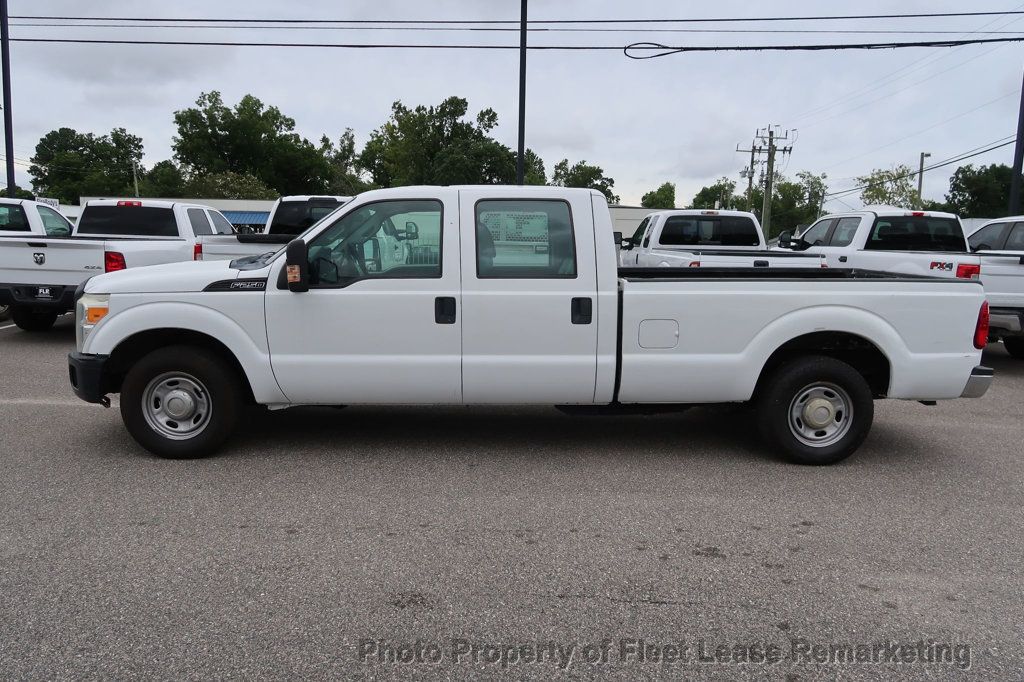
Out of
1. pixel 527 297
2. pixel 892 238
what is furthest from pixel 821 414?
pixel 892 238

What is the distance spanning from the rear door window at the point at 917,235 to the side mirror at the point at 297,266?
8.53 m

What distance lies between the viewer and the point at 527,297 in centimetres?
521

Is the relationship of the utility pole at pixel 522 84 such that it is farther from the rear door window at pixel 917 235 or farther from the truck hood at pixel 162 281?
the truck hood at pixel 162 281

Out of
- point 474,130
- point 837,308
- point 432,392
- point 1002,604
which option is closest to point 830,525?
point 1002,604

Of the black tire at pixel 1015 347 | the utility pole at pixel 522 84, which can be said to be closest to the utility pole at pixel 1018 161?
the black tire at pixel 1015 347

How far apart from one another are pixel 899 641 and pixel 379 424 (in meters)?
4.26

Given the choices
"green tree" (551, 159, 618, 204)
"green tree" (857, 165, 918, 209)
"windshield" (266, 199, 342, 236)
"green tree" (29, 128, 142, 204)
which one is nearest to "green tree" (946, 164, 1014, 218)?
"green tree" (857, 165, 918, 209)

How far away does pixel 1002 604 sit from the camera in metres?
3.51

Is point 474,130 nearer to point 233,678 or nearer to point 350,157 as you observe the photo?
point 350,157

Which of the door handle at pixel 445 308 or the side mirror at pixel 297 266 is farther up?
the side mirror at pixel 297 266

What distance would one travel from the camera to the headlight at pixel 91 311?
207 inches

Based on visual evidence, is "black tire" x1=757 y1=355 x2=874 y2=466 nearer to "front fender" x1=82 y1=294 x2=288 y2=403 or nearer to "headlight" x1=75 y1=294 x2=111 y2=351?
"front fender" x1=82 y1=294 x2=288 y2=403

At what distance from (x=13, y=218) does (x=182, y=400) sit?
8839 mm

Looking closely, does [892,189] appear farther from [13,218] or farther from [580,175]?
[13,218]
